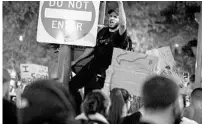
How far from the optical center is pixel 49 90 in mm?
1377

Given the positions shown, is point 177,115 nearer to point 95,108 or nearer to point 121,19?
point 95,108

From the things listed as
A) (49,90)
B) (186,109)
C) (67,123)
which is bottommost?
(186,109)

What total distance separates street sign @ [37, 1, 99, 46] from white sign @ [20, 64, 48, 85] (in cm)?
31

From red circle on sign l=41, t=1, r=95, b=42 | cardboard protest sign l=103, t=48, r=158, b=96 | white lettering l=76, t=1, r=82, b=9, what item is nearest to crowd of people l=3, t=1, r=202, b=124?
cardboard protest sign l=103, t=48, r=158, b=96

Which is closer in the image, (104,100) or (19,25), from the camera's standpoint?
(104,100)

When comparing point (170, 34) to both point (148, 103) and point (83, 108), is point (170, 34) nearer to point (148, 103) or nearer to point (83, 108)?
point (83, 108)

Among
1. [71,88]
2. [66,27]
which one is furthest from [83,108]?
[66,27]

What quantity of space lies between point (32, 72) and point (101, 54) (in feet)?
2.31

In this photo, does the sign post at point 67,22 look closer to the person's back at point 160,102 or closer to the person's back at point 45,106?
the person's back at point 160,102

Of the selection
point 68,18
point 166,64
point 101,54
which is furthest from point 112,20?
point 166,64

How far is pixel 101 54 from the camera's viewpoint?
322 centimetres

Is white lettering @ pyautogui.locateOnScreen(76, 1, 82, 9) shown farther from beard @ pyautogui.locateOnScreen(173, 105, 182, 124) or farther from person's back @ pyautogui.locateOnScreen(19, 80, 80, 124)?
person's back @ pyautogui.locateOnScreen(19, 80, 80, 124)

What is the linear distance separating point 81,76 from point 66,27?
0.55m

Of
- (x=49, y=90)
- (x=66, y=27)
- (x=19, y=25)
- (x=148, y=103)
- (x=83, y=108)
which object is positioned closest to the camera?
(x=49, y=90)
